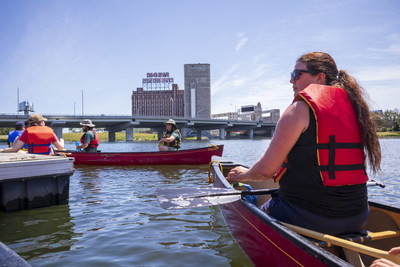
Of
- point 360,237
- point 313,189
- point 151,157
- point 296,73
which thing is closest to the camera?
point 313,189

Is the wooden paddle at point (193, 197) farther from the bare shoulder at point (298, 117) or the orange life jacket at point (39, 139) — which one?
the orange life jacket at point (39, 139)

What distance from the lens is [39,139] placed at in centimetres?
813

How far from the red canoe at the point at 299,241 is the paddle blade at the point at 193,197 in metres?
0.22

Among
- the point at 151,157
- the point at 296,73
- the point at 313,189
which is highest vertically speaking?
the point at 296,73

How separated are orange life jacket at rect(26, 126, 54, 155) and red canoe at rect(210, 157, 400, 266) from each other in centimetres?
657

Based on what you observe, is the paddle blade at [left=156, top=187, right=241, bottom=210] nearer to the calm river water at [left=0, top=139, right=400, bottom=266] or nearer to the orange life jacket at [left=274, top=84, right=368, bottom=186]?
the calm river water at [left=0, top=139, right=400, bottom=266]

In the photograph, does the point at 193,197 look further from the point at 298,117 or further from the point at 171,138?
the point at 171,138

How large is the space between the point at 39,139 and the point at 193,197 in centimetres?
649

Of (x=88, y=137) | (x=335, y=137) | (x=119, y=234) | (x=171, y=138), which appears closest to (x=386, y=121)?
(x=335, y=137)

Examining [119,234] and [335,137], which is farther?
[119,234]

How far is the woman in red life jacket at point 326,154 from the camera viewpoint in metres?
2.43

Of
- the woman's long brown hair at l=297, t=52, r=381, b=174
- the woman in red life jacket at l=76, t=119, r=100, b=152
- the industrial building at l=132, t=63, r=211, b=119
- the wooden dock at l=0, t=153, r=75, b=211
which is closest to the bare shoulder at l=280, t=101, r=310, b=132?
the woman's long brown hair at l=297, t=52, r=381, b=174

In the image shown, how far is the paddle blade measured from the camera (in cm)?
340

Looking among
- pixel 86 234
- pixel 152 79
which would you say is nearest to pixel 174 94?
pixel 152 79
